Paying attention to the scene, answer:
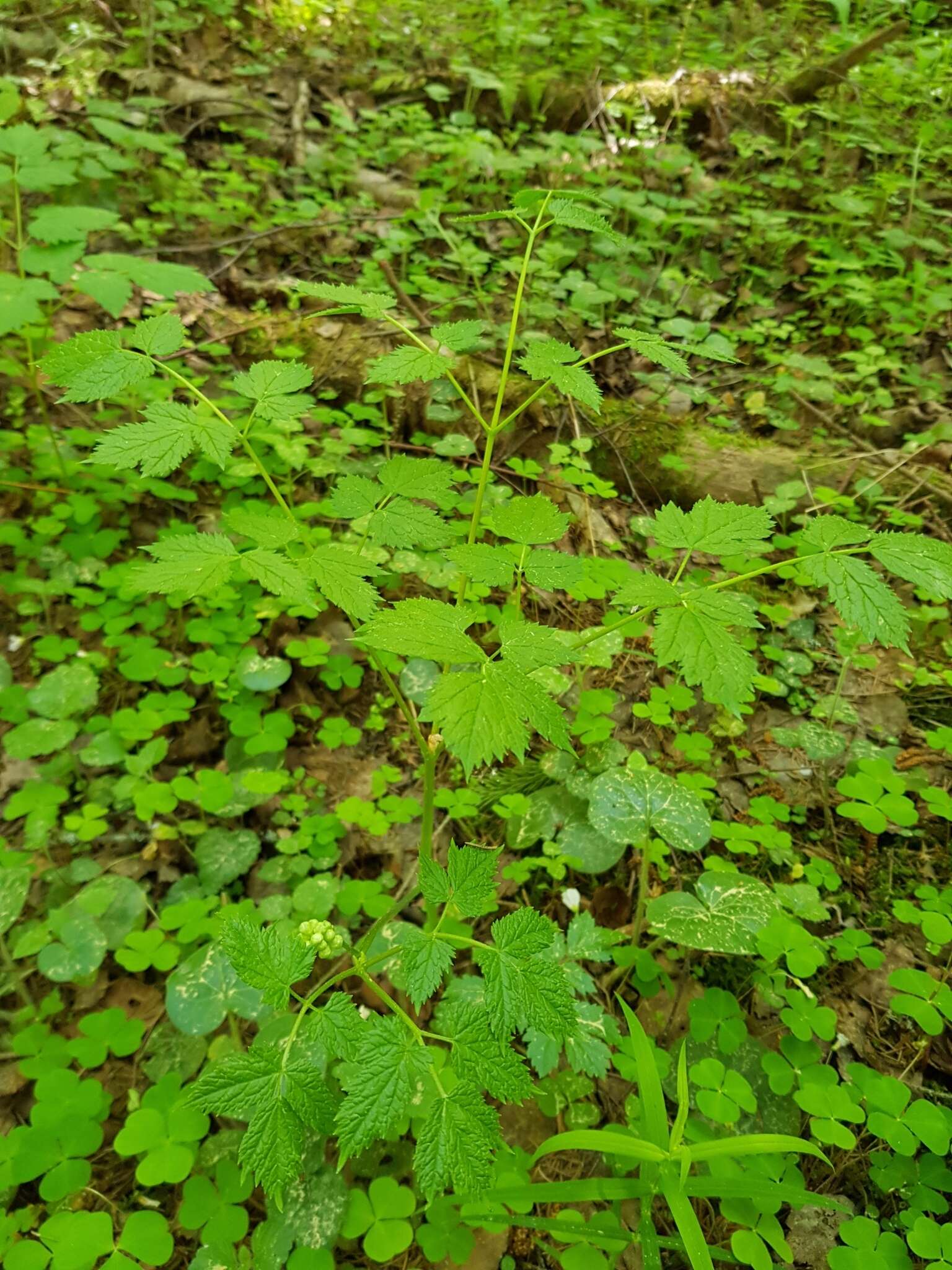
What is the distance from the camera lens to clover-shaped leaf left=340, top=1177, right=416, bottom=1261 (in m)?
1.37

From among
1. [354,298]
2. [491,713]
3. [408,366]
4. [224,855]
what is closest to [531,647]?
[491,713]

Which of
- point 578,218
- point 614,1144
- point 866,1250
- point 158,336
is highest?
point 578,218

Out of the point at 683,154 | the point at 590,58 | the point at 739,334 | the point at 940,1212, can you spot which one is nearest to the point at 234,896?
the point at 940,1212

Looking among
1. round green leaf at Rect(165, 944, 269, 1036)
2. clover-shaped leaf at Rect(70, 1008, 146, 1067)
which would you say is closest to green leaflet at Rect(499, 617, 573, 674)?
round green leaf at Rect(165, 944, 269, 1036)

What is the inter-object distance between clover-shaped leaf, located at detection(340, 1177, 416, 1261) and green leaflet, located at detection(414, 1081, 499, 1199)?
0.54m

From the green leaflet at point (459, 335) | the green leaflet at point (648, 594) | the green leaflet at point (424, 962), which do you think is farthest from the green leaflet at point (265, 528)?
the green leaflet at point (424, 962)

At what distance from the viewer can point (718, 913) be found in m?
1.61

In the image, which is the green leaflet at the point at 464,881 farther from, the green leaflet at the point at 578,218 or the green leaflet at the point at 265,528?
the green leaflet at the point at 578,218

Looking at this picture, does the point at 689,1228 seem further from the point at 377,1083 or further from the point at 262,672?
the point at 262,672

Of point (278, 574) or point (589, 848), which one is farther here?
point (589, 848)

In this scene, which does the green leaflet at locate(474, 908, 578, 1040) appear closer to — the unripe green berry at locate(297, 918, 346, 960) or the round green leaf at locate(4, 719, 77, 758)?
the unripe green berry at locate(297, 918, 346, 960)

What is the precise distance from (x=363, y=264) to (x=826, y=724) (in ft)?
9.79

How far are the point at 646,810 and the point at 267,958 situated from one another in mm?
981

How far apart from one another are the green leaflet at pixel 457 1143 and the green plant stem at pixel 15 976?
4.19 feet
